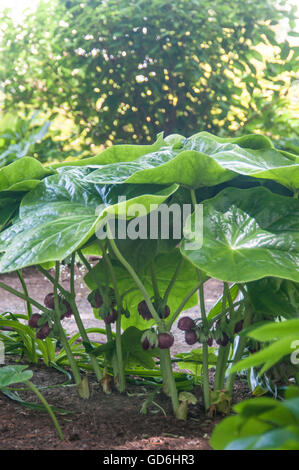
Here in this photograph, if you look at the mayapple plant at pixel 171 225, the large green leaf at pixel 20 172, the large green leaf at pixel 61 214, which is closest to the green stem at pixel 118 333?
the mayapple plant at pixel 171 225

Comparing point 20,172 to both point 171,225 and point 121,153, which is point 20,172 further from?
point 171,225

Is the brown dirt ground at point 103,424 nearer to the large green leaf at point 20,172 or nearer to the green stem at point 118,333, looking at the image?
the green stem at point 118,333

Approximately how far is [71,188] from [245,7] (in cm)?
325

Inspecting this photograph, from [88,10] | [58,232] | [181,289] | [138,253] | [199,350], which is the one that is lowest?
[199,350]

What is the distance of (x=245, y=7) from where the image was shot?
3674 mm

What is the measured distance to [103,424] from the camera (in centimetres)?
95

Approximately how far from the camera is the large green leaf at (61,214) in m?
0.76

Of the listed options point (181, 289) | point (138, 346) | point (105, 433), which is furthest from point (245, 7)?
point (105, 433)

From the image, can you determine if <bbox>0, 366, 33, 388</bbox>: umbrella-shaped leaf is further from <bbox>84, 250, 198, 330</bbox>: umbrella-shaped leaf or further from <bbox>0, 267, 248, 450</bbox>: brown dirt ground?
<bbox>84, 250, 198, 330</bbox>: umbrella-shaped leaf

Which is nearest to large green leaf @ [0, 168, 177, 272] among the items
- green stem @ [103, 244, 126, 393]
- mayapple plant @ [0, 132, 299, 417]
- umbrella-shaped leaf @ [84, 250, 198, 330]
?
mayapple plant @ [0, 132, 299, 417]

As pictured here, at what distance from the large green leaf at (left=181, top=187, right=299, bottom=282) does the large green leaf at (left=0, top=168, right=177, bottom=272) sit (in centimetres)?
10

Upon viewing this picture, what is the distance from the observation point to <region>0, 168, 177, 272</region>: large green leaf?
2.51ft

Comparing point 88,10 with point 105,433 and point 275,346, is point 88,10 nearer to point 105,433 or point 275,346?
point 105,433

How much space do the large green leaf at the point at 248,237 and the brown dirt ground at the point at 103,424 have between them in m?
0.31
